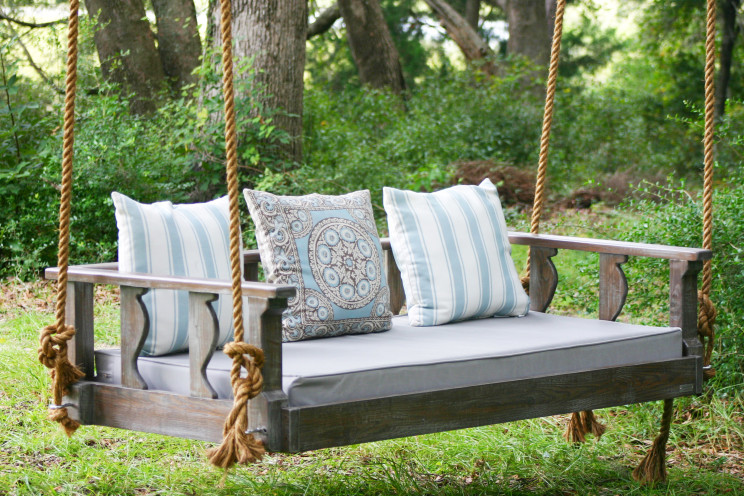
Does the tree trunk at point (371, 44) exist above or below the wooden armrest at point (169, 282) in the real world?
above

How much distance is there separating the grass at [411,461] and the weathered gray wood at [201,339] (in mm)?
840

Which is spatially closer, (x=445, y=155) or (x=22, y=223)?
(x=22, y=223)

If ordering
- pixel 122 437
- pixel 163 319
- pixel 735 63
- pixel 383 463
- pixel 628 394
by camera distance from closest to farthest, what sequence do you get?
pixel 163 319, pixel 628 394, pixel 383 463, pixel 122 437, pixel 735 63

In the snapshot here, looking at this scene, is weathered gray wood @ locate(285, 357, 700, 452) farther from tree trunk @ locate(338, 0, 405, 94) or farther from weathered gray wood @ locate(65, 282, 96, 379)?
tree trunk @ locate(338, 0, 405, 94)

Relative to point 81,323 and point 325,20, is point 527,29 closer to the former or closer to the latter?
A: point 325,20

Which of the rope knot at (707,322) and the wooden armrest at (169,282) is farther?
the rope knot at (707,322)

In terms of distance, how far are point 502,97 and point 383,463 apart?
754 cm

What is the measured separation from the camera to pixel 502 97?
10.6 meters

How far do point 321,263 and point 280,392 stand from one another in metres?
0.80

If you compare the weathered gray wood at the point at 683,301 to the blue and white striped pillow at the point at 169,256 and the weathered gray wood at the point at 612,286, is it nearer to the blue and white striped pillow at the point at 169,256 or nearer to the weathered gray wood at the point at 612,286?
the weathered gray wood at the point at 612,286

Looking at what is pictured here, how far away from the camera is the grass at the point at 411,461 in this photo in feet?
10.7

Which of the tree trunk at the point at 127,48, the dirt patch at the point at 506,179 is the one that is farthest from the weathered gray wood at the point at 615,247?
the tree trunk at the point at 127,48

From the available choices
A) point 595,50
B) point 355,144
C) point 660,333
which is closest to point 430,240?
point 660,333

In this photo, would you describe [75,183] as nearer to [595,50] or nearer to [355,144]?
[355,144]
